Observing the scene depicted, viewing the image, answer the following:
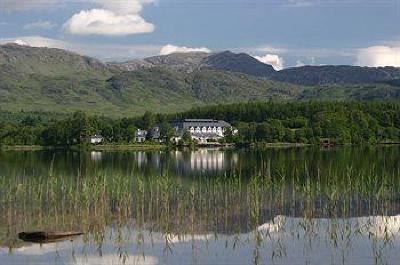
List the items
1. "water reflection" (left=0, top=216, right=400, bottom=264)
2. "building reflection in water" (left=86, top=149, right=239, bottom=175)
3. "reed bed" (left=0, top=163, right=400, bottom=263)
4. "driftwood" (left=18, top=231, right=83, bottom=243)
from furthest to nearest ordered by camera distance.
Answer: "building reflection in water" (left=86, top=149, right=239, bottom=175)
"reed bed" (left=0, top=163, right=400, bottom=263)
"driftwood" (left=18, top=231, right=83, bottom=243)
"water reflection" (left=0, top=216, right=400, bottom=264)

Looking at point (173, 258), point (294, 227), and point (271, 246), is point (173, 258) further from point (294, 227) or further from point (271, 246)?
point (294, 227)

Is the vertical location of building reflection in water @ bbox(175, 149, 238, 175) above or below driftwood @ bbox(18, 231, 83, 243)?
below

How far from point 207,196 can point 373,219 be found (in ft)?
45.4

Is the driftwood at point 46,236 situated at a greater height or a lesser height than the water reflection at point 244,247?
greater

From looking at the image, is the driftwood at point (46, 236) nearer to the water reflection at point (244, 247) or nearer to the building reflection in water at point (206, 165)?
the water reflection at point (244, 247)

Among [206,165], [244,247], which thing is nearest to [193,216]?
[244,247]

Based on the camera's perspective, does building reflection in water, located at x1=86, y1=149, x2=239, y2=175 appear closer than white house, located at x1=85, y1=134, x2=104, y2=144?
Yes

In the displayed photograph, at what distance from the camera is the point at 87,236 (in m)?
34.0

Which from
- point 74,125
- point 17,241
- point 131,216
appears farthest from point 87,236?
point 74,125

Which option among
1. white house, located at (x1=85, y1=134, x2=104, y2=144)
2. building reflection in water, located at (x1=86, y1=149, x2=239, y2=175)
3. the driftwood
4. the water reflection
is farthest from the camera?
white house, located at (x1=85, y1=134, x2=104, y2=144)

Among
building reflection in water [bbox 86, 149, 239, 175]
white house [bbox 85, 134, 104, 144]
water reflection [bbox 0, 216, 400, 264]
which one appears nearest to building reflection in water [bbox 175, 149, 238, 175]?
building reflection in water [bbox 86, 149, 239, 175]

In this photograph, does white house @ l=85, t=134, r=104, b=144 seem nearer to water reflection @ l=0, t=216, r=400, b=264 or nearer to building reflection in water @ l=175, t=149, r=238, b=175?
Answer: building reflection in water @ l=175, t=149, r=238, b=175

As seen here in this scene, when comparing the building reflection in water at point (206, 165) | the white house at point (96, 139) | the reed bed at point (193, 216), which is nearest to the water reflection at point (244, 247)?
the reed bed at point (193, 216)

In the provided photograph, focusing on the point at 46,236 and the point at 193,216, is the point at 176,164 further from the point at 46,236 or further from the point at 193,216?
the point at 46,236
